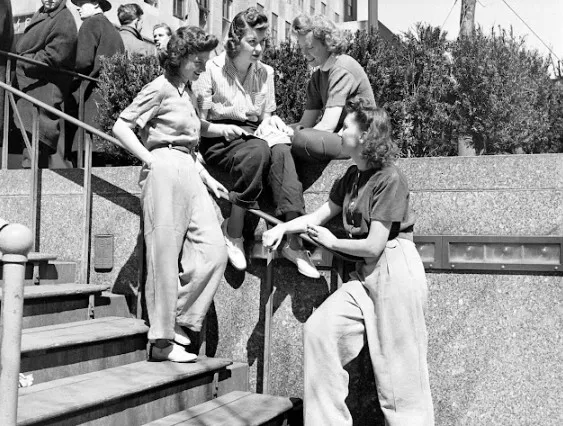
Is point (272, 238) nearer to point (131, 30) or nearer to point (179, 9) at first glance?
point (131, 30)

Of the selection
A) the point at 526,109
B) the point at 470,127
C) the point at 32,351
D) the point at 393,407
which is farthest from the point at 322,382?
the point at 526,109

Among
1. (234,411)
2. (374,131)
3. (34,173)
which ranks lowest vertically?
(234,411)

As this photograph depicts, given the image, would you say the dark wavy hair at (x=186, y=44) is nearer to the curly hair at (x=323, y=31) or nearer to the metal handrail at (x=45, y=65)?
the curly hair at (x=323, y=31)

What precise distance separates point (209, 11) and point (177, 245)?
96.5 feet

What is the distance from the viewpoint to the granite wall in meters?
4.17

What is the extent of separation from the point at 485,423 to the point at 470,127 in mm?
4244

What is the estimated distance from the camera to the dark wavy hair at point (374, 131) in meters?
3.83

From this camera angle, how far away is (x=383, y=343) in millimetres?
3770

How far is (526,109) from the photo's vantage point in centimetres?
843

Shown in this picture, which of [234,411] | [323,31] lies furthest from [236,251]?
[323,31]

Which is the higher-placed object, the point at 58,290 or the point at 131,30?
the point at 131,30

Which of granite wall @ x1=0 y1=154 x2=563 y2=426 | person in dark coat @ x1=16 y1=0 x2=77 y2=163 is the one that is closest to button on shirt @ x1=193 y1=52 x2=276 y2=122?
granite wall @ x1=0 y1=154 x2=563 y2=426

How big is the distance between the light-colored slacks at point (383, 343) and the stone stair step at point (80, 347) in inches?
43.6

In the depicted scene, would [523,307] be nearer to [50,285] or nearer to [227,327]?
[227,327]
